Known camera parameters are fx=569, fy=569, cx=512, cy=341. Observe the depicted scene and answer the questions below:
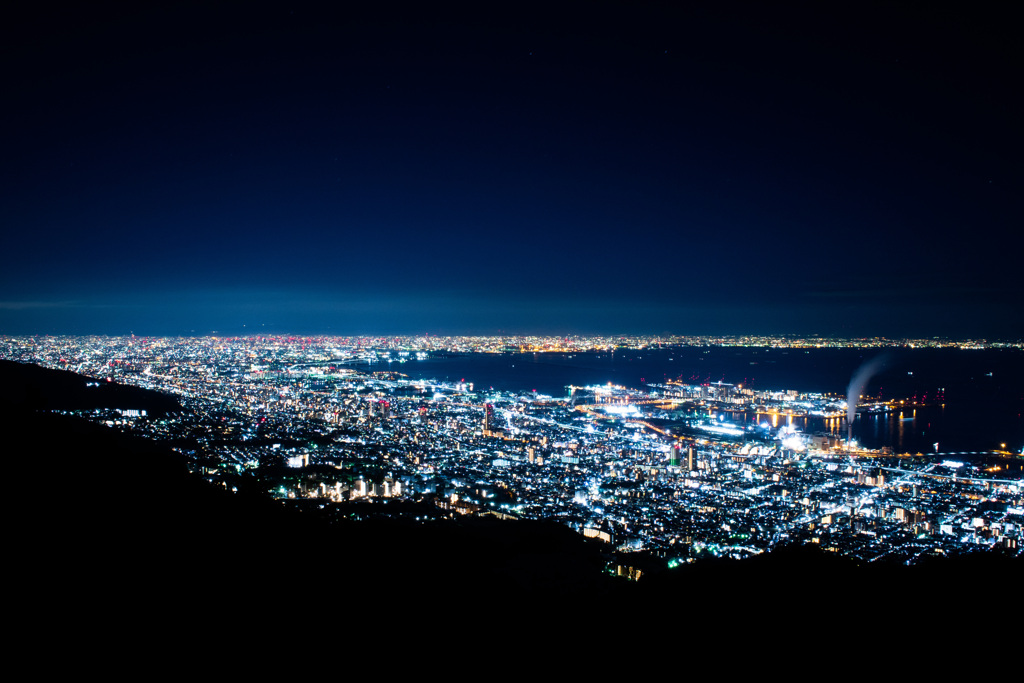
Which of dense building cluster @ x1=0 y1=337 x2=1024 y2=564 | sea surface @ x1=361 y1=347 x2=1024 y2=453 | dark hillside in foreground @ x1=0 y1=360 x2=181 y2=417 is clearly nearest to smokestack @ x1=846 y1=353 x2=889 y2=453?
sea surface @ x1=361 y1=347 x2=1024 y2=453

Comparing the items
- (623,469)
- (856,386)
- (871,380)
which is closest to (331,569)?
(623,469)

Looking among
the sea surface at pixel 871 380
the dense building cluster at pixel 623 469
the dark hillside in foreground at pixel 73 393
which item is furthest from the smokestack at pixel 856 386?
the dark hillside in foreground at pixel 73 393

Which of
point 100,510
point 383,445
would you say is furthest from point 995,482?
point 100,510

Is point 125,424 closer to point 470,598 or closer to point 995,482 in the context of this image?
point 470,598

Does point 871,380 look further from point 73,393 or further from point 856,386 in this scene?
point 73,393

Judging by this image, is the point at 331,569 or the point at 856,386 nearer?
the point at 331,569

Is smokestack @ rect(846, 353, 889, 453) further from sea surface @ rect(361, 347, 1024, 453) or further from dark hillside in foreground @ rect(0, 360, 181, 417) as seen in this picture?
dark hillside in foreground @ rect(0, 360, 181, 417)

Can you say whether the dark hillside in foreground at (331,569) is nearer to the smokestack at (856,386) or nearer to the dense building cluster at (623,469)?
the dense building cluster at (623,469)
